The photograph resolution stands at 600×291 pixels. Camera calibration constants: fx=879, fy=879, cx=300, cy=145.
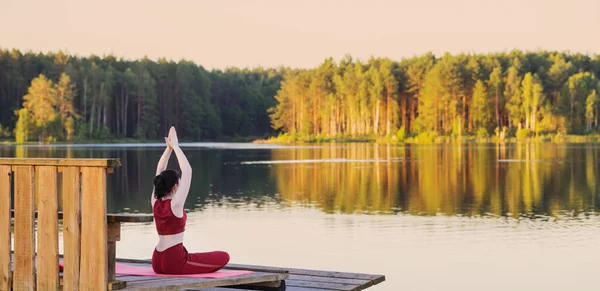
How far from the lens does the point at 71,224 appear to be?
6.52 meters

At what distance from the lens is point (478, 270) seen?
42.0 feet

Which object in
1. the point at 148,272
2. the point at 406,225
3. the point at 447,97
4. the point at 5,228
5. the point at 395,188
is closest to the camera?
the point at 5,228

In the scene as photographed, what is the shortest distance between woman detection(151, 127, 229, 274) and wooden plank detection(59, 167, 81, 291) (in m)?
0.81

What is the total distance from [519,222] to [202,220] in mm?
6861

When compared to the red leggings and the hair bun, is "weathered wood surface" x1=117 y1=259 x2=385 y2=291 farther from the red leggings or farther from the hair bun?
the hair bun

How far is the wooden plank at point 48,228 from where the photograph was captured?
6.65 metres

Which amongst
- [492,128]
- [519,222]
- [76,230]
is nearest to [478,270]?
[519,222]

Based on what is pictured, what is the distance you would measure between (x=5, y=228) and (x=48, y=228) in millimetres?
549

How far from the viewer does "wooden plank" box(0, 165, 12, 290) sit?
22.9ft

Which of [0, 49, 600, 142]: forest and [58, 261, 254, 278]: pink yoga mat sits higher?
[0, 49, 600, 142]: forest

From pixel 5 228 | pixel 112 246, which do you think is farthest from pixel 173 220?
pixel 5 228

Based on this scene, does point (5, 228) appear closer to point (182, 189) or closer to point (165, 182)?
point (165, 182)

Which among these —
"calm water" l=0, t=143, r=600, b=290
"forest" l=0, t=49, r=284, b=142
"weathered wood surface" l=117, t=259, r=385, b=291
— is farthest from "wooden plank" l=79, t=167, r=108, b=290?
"forest" l=0, t=49, r=284, b=142

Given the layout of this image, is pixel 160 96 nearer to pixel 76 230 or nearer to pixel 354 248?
pixel 354 248
